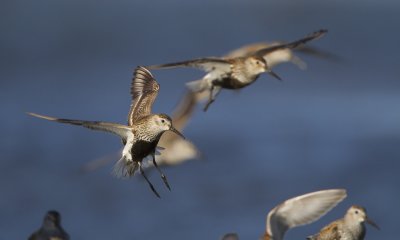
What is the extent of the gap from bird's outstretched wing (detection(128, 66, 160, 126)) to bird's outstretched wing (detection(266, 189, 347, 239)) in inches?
45.5

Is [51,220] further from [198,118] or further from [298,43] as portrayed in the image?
[198,118]

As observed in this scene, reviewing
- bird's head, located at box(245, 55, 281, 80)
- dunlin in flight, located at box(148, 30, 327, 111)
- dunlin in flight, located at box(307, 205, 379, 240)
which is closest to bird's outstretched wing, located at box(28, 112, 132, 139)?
dunlin in flight, located at box(148, 30, 327, 111)

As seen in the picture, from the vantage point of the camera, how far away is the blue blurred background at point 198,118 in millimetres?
14086

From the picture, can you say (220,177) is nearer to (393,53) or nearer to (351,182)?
(351,182)

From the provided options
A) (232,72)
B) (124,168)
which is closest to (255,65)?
(232,72)

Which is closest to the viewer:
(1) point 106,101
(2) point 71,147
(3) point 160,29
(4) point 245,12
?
(2) point 71,147

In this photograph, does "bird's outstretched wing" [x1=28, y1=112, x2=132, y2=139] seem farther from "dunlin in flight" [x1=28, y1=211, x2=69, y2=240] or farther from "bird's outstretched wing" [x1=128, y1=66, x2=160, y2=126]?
"dunlin in flight" [x1=28, y1=211, x2=69, y2=240]

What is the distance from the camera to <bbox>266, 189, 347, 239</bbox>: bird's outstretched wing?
357 inches

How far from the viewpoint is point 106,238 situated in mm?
13109

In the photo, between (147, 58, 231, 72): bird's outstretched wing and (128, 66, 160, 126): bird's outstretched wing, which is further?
(147, 58, 231, 72): bird's outstretched wing

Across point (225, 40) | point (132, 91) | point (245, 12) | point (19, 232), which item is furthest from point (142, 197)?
point (245, 12)

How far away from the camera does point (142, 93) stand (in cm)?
914

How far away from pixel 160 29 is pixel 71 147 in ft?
29.9

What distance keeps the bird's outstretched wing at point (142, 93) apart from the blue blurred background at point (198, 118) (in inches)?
152
